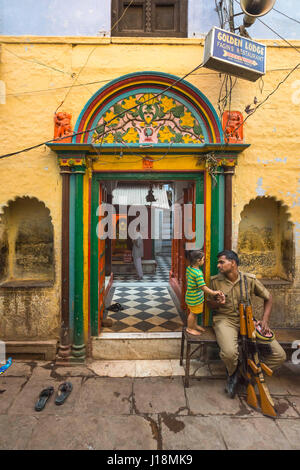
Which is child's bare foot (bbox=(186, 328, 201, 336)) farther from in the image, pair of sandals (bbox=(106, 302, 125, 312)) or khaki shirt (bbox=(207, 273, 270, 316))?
A: pair of sandals (bbox=(106, 302, 125, 312))

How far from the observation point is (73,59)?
3.91 meters

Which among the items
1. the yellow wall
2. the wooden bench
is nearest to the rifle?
the wooden bench

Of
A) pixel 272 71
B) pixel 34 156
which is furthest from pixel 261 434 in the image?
pixel 272 71

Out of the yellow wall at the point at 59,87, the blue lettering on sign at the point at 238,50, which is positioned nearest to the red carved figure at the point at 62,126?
the yellow wall at the point at 59,87

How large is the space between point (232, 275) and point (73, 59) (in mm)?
3915

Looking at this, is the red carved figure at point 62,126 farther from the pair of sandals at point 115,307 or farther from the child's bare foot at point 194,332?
the pair of sandals at point 115,307

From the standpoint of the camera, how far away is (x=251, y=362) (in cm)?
314

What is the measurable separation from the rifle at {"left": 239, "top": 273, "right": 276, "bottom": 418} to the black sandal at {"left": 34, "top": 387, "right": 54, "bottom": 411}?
2.36 m

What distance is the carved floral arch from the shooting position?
3916 mm

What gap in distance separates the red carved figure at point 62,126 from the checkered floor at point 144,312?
3.15m

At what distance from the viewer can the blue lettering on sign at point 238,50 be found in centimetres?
313

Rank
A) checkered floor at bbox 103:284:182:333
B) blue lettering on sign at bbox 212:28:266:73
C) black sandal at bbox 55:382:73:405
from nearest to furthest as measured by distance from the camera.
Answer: black sandal at bbox 55:382:73:405 → blue lettering on sign at bbox 212:28:266:73 → checkered floor at bbox 103:284:182:333

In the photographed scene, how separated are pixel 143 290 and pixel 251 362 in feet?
14.4
